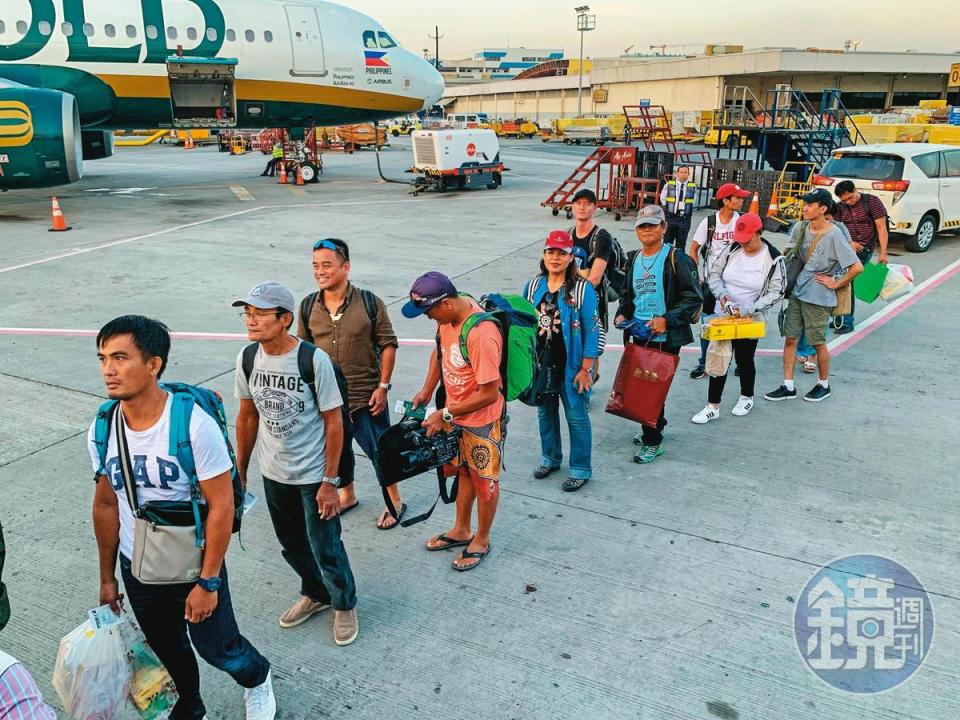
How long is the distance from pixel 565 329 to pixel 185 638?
109 inches

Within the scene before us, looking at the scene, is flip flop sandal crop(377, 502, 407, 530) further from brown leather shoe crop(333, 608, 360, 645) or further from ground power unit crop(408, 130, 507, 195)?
ground power unit crop(408, 130, 507, 195)

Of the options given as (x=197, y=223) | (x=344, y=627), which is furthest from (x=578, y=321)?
(x=197, y=223)

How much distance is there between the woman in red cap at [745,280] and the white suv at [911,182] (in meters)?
8.01

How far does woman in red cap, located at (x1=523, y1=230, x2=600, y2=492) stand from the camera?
4.47 metres

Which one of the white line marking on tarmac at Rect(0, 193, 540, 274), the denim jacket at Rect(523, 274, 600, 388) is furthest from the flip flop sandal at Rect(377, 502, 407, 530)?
the white line marking on tarmac at Rect(0, 193, 540, 274)

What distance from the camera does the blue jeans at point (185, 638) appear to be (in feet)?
8.61

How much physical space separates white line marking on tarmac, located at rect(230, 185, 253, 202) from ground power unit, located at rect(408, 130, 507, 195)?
178 inches

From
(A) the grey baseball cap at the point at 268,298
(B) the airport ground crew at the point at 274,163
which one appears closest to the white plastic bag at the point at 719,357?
(A) the grey baseball cap at the point at 268,298

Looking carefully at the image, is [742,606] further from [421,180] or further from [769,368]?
[421,180]

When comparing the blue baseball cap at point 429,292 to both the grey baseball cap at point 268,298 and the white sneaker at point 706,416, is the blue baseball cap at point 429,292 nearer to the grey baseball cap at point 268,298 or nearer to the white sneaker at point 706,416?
the grey baseball cap at point 268,298

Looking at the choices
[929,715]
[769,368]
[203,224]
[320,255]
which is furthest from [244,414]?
[203,224]

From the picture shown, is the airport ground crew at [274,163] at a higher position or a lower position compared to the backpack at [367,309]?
higher

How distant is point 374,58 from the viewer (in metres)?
21.0

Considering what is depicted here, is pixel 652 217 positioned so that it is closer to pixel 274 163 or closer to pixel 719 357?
pixel 719 357
